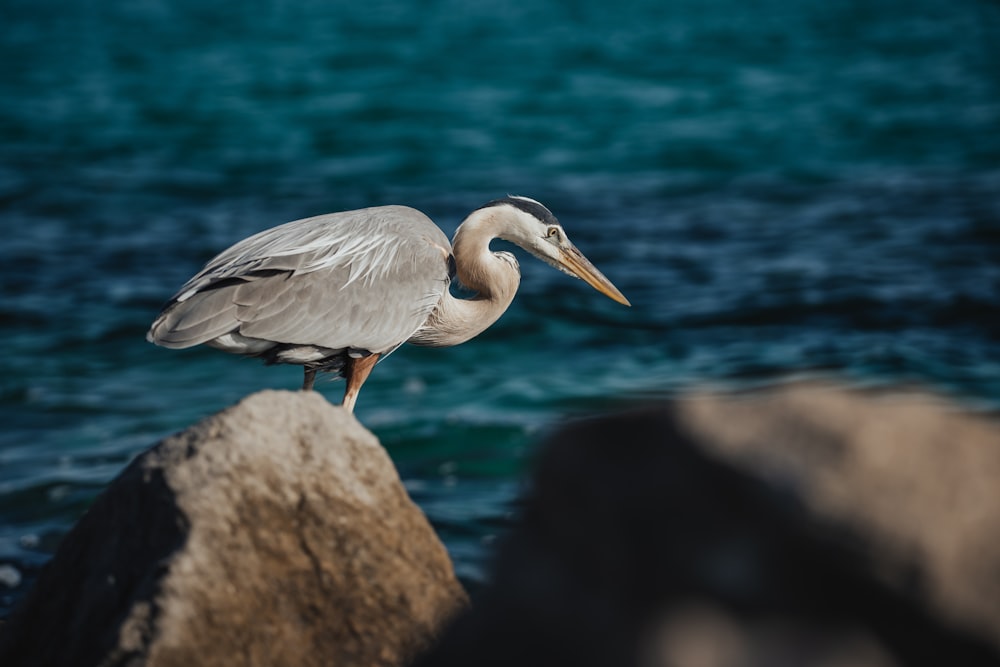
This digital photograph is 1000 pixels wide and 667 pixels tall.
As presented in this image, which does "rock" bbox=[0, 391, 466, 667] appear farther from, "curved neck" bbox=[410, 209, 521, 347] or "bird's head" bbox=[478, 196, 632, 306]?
"bird's head" bbox=[478, 196, 632, 306]

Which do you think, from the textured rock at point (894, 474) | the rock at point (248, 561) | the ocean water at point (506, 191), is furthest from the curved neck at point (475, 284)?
the textured rock at point (894, 474)

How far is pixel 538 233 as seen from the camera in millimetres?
6047

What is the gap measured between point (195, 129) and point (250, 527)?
15.7 metres

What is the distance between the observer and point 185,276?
36.8 ft

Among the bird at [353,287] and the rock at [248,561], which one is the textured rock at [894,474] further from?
the bird at [353,287]

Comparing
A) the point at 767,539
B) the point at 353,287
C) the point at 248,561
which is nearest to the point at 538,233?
the point at 353,287

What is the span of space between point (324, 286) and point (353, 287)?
133mm

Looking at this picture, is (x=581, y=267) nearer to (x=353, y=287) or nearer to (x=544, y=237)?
(x=544, y=237)

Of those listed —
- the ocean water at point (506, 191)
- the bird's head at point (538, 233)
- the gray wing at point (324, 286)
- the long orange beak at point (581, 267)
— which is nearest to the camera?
the gray wing at point (324, 286)

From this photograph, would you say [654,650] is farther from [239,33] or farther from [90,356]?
[239,33]

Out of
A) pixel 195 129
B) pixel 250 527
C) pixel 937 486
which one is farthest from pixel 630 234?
pixel 937 486

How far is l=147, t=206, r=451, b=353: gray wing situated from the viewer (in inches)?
206

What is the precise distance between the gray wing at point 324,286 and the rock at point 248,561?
1554 mm

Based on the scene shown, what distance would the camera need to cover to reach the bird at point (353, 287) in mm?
5273
